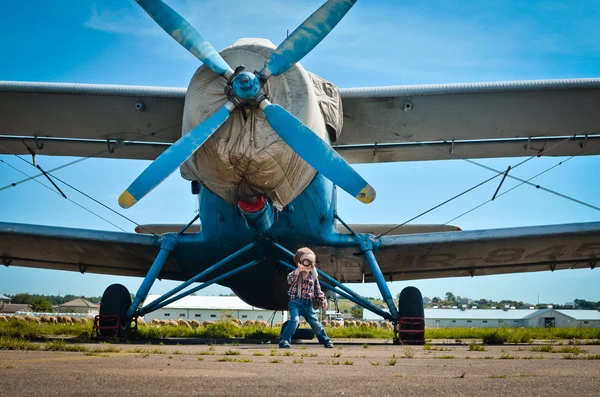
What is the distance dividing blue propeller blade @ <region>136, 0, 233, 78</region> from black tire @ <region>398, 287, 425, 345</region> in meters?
4.85

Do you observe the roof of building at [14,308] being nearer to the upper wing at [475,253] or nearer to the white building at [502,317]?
the white building at [502,317]

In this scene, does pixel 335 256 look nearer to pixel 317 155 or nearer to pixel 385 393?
pixel 317 155

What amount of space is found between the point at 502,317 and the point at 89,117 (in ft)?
272

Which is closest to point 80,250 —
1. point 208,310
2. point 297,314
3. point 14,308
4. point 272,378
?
point 297,314

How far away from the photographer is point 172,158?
8094mm

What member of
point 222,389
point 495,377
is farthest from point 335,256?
point 222,389

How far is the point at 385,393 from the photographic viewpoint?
302cm

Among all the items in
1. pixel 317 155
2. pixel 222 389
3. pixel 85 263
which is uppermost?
pixel 317 155

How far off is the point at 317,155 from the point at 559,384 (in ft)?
17.0

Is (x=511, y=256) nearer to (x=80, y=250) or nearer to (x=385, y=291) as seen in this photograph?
(x=385, y=291)

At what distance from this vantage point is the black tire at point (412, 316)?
34.8 feet

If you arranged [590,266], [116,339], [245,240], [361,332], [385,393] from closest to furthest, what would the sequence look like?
[385,393]
[116,339]
[245,240]
[590,266]
[361,332]

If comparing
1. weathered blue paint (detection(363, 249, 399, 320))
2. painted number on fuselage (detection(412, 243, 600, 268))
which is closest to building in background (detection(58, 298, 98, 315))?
painted number on fuselage (detection(412, 243, 600, 268))

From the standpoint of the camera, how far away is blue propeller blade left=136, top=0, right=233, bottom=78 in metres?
8.38
